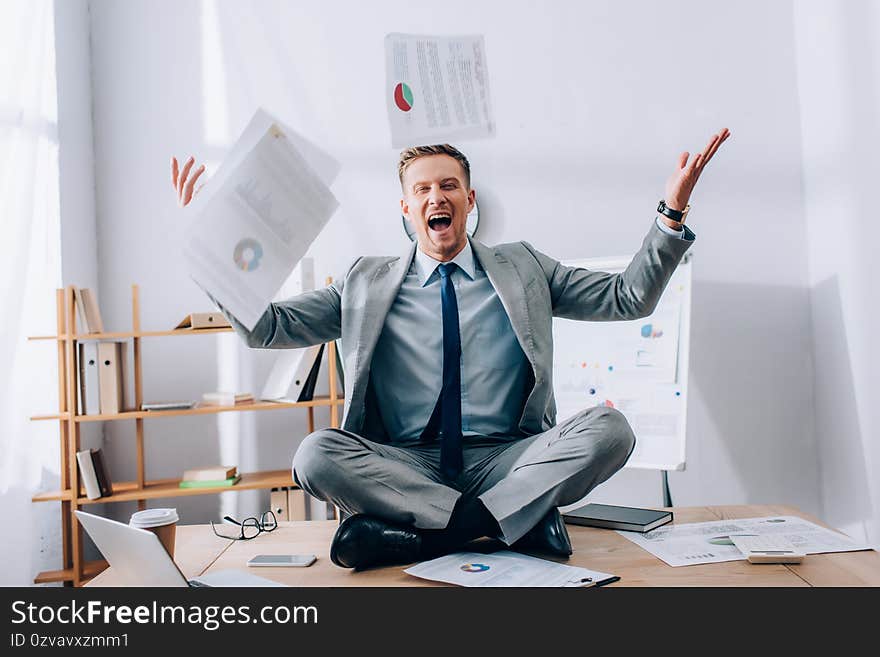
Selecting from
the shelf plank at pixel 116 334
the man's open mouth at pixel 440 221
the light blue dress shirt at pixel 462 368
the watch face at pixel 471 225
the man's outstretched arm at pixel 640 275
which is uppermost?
the watch face at pixel 471 225

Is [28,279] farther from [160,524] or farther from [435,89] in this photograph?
[435,89]

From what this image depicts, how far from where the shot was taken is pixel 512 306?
6.05 ft

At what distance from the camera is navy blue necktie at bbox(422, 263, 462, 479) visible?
178 cm

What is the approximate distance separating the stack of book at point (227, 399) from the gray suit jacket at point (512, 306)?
0.95 meters

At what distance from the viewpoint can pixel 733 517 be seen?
192 cm

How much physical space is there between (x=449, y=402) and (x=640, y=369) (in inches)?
39.4

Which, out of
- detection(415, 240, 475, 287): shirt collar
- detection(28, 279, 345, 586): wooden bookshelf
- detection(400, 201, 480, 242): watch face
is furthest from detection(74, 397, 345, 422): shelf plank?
detection(415, 240, 475, 287): shirt collar

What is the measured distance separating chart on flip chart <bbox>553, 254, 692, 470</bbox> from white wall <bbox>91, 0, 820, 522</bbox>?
442 mm

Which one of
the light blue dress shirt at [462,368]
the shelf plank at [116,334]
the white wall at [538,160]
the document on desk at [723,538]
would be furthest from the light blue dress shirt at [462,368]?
the white wall at [538,160]

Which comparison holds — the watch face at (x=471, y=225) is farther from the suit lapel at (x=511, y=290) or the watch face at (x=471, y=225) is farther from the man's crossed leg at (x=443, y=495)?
the man's crossed leg at (x=443, y=495)

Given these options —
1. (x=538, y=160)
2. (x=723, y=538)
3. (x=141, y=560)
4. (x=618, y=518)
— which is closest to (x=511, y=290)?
(x=618, y=518)

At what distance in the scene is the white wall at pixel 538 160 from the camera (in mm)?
2900

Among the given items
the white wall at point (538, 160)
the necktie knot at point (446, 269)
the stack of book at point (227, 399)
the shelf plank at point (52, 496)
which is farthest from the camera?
the white wall at point (538, 160)
